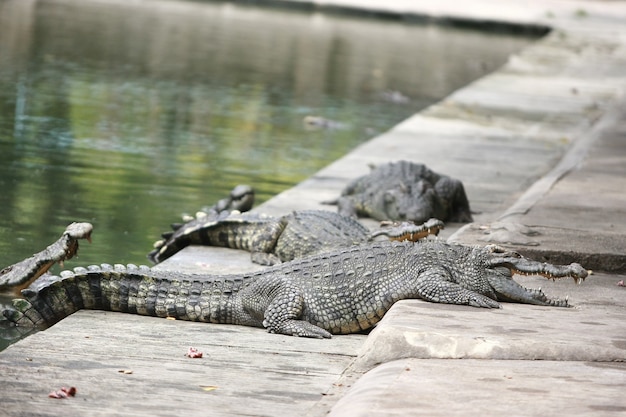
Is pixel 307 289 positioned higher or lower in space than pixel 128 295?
higher

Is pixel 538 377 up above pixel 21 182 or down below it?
above

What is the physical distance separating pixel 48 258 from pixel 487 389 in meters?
3.20

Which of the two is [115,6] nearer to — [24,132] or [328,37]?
[328,37]

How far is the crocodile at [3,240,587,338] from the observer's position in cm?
707

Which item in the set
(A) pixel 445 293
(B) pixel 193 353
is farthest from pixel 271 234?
(B) pixel 193 353

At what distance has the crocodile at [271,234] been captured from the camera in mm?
8953

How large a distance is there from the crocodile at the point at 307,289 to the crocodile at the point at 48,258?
0.14 metres

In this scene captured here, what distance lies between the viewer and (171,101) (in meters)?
18.3

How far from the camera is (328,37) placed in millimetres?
30422

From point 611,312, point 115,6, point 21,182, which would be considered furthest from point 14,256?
point 115,6

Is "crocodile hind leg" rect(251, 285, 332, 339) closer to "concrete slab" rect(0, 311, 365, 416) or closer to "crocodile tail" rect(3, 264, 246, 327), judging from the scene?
"concrete slab" rect(0, 311, 365, 416)

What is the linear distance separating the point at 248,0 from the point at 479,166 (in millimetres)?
24167

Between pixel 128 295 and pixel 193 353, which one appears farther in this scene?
pixel 128 295

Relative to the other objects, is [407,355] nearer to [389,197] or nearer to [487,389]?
[487,389]
